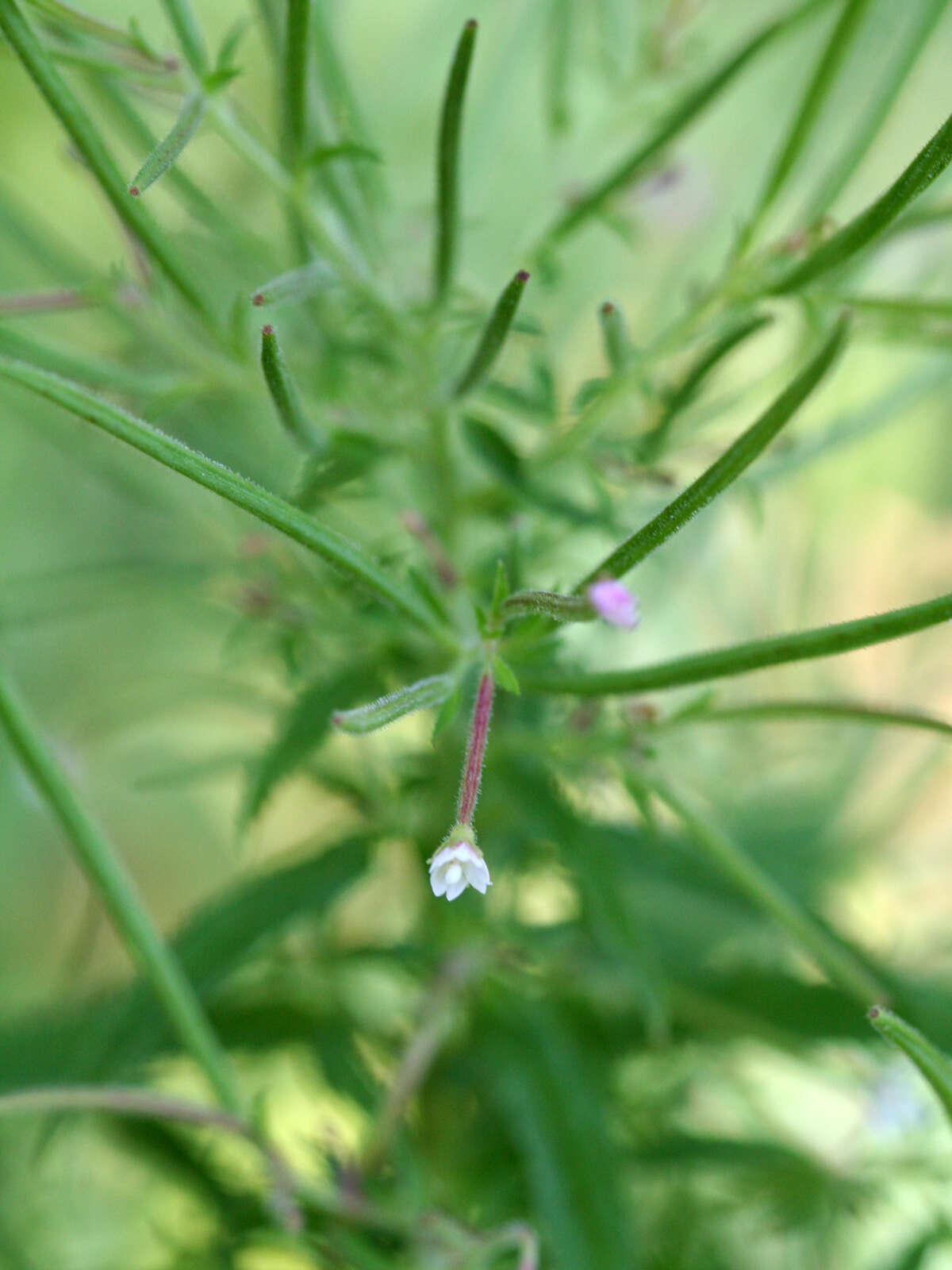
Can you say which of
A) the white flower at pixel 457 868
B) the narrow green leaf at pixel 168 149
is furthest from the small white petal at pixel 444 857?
the narrow green leaf at pixel 168 149

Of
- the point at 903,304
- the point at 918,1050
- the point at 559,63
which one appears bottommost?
the point at 918,1050

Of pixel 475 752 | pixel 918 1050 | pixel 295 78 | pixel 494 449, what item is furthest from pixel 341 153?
pixel 918 1050

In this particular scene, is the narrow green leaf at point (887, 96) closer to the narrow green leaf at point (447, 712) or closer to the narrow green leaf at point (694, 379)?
the narrow green leaf at point (694, 379)

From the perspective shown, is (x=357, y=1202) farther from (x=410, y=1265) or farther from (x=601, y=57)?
(x=601, y=57)

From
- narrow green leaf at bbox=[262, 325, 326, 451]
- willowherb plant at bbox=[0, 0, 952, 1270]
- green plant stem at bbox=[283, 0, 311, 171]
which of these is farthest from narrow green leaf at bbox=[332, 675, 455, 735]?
green plant stem at bbox=[283, 0, 311, 171]

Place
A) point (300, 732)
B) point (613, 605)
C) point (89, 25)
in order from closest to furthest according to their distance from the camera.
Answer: point (613, 605), point (89, 25), point (300, 732)

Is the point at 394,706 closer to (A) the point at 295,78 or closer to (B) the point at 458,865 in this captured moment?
(B) the point at 458,865

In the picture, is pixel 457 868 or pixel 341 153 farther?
pixel 341 153
